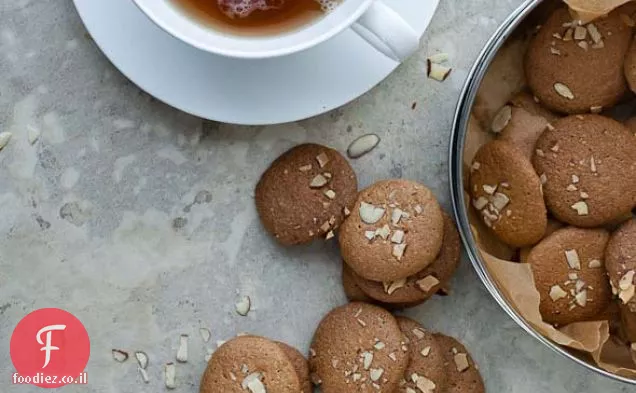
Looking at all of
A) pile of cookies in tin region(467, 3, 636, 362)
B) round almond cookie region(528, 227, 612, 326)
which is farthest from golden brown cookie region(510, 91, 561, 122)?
round almond cookie region(528, 227, 612, 326)

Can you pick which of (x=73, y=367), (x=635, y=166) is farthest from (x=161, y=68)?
(x=635, y=166)

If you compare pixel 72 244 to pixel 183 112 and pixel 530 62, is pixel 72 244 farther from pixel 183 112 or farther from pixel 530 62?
pixel 530 62

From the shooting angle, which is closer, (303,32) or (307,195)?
(303,32)

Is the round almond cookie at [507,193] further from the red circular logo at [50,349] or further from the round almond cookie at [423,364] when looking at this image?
the red circular logo at [50,349]

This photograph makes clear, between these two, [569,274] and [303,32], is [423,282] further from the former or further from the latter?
[303,32]

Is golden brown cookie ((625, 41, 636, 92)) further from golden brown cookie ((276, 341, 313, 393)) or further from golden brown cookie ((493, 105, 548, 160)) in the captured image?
golden brown cookie ((276, 341, 313, 393))

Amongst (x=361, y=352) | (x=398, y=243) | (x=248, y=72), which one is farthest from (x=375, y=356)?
(x=248, y=72)

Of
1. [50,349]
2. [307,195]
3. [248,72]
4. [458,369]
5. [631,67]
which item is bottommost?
[50,349]
